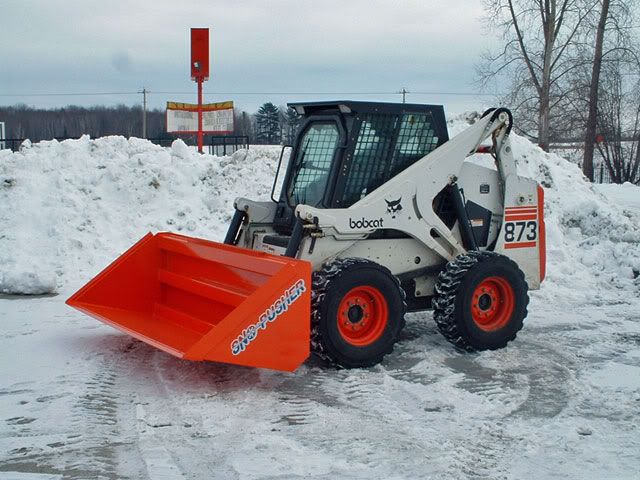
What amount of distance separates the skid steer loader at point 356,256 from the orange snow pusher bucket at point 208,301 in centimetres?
1

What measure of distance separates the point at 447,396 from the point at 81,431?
262 centimetres

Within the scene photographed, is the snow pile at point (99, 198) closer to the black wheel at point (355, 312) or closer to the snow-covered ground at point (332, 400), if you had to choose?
the snow-covered ground at point (332, 400)

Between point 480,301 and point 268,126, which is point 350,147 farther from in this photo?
point 268,126

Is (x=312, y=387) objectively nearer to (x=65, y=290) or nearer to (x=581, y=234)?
(x=65, y=290)

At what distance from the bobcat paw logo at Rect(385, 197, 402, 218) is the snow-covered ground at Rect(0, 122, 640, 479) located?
127 centimetres

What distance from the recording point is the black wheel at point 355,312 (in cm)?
686

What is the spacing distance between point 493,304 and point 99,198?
7.25 m

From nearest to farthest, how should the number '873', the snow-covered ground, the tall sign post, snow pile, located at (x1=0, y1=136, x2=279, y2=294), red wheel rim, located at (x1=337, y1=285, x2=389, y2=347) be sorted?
the snow-covered ground < red wheel rim, located at (x1=337, y1=285, x2=389, y2=347) < the number '873' < snow pile, located at (x1=0, y1=136, x2=279, y2=294) < the tall sign post

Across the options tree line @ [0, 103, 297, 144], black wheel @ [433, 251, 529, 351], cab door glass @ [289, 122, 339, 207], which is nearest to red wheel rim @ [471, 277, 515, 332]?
black wheel @ [433, 251, 529, 351]

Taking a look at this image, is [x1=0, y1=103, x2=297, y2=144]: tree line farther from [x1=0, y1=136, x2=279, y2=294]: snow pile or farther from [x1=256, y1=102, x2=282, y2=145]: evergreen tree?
[x1=0, y1=136, x2=279, y2=294]: snow pile

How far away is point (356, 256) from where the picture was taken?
7574mm

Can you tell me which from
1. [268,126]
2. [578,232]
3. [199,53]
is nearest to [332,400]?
[578,232]

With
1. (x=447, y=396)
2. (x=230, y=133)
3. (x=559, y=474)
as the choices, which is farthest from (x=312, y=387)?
(x=230, y=133)

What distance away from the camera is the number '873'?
332 inches
